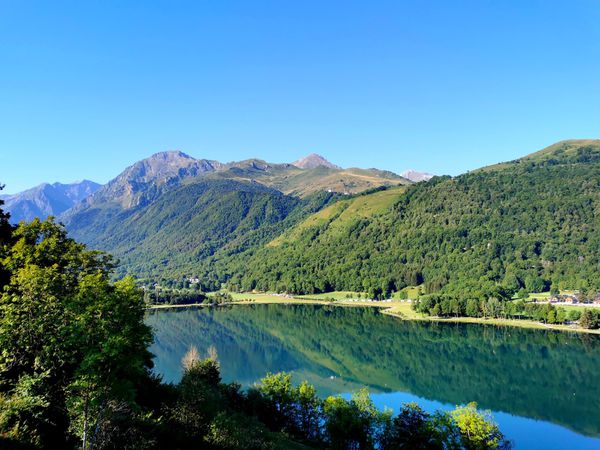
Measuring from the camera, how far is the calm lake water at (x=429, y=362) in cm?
6938

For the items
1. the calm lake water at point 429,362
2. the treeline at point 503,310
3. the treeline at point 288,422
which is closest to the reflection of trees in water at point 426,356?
the calm lake water at point 429,362

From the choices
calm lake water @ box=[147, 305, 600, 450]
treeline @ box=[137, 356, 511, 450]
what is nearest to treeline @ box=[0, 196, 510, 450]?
treeline @ box=[137, 356, 511, 450]

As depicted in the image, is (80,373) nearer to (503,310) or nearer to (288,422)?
(288,422)

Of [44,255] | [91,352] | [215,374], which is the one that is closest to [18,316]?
[91,352]

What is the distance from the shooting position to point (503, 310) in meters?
143

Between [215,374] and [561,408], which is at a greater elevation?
[215,374]

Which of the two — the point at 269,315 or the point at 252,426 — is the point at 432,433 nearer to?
the point at 252,426

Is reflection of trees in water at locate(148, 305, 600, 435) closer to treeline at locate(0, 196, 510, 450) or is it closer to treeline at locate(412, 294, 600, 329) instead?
treeline at locate(412, 294, 600, 329)

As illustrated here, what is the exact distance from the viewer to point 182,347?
118m

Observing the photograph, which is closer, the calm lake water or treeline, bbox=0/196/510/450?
treeline, bbox=0/196/510/450

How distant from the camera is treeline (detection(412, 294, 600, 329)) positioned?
12631cm

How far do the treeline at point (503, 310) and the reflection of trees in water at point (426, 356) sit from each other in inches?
380

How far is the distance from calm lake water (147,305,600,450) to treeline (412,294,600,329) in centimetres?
1079

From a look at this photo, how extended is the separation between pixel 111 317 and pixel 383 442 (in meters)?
31.6
